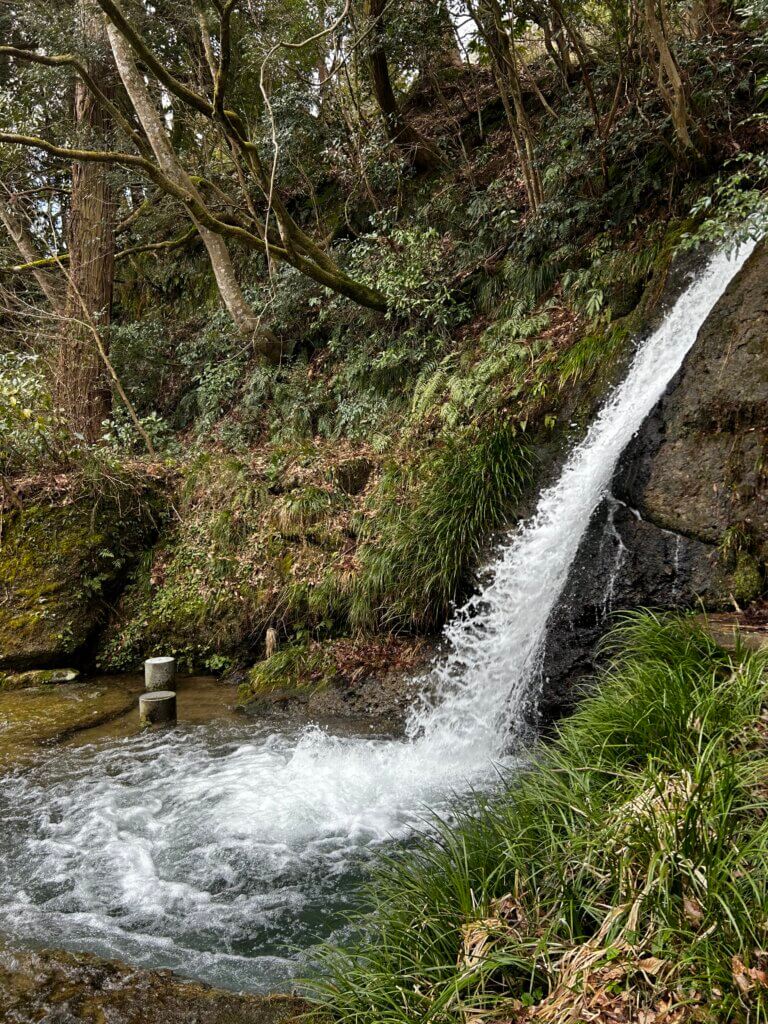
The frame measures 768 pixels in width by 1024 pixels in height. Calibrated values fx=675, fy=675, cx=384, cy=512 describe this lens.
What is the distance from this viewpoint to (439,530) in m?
6.32

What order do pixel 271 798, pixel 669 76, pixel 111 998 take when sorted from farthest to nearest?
1. pixel 669 76
2. pixel 271 798
3. pixel 111 998

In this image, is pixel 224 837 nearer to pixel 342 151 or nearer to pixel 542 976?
pixel 542 976

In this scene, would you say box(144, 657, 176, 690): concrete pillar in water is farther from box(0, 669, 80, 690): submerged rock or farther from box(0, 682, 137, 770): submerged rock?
box(0, 669, 80, 690): submerged rock

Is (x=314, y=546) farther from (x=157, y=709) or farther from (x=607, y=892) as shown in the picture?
(x=607, y=892)

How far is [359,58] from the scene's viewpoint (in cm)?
1042

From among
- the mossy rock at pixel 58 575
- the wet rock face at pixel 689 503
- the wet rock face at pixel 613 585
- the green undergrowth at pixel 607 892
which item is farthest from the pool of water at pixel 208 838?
the mossy rock at pixel 58 575

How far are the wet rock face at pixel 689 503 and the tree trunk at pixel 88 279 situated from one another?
846cm

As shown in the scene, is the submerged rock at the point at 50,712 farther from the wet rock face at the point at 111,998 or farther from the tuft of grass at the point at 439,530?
the wet rock face at the point at 111,998

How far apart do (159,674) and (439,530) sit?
10.4 ft

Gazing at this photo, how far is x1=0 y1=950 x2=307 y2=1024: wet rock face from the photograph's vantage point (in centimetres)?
272

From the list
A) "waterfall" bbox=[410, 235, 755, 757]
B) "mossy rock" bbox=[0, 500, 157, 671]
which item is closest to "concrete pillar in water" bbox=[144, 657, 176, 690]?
"mossy rock" bbox=[0, 500, 157, 671]

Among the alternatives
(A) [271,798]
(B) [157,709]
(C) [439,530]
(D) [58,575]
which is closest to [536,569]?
(C) [439,530]

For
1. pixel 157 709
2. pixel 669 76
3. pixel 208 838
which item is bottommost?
pixel 208 838

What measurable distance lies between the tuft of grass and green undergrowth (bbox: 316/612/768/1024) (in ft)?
9.48
